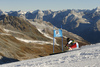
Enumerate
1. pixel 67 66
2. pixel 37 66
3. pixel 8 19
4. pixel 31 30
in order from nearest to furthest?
pixel 67 66, pixel 37 66, pixel 31 30, pixel 8 19

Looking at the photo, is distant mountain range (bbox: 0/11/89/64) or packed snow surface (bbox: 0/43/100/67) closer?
packed snow surface (bbox: 0/43/100/67)

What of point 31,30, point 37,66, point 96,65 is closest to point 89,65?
point 96,65

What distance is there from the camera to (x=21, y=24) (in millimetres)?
184500

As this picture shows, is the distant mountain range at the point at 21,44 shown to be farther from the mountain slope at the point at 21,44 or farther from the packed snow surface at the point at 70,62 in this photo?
the packed snow surface at the point at 70,62

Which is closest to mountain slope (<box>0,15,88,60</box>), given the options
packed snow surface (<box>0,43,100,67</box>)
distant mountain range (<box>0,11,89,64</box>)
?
distant mountain range (<box>0,11,89,64</box>)

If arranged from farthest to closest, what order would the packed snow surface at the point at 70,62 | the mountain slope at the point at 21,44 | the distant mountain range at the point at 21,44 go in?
1. the mountain slope at the point at 21,44
2. the distant mountain range at the point at 21,44
3. the packed snow surface at the point at 70,62

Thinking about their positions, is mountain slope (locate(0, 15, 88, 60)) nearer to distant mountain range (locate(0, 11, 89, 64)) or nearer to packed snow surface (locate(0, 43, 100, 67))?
distant mountain range (locate(0, 11, 89, 64))

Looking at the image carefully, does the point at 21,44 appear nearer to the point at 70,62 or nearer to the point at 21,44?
the point at 21,44

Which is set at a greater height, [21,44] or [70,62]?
[70,62]

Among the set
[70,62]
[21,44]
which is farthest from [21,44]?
[70,62]

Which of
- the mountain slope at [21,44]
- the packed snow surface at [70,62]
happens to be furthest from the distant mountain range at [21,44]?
the packed snow surface at [70,62]

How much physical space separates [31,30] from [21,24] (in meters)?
16.8

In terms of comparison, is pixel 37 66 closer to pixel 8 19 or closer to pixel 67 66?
pixel 67 66

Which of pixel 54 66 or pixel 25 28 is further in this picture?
pixel 25 28
